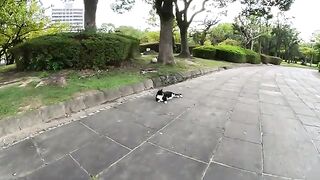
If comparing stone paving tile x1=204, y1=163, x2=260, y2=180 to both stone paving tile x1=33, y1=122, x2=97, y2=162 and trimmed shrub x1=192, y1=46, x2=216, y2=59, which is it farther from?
trimmed shrub x1=192, y1=46, x2=216, y2=59

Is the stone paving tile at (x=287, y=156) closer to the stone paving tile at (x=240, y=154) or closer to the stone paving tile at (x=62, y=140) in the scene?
the stone paving tile at (x=240, y=154)

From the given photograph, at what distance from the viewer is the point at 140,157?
3189 millimetres

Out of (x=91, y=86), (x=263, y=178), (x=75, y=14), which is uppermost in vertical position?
(x=75, y=14)

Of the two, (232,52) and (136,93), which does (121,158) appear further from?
(232,52)

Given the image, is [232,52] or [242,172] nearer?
[242,172]

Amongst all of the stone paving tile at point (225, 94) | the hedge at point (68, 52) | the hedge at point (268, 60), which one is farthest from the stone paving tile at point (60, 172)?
the hedge at point (268, 60)

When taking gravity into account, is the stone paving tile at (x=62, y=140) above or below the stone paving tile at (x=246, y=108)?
below

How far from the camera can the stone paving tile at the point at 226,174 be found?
2830mm

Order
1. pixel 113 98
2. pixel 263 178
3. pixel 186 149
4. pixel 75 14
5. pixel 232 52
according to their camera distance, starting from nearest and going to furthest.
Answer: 1. pixel 263 178
2. pixel 186 149
3. pixel 113 98
4. pixel 232 52
5. pixel 75 14

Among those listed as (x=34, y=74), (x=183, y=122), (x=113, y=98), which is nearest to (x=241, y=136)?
(x=183, y=122)

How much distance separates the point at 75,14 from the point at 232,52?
19.9m

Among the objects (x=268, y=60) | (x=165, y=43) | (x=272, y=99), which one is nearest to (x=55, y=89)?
(x=272, y=99)

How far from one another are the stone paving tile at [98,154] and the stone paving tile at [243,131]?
1654 mm

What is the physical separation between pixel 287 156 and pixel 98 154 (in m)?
2.33
